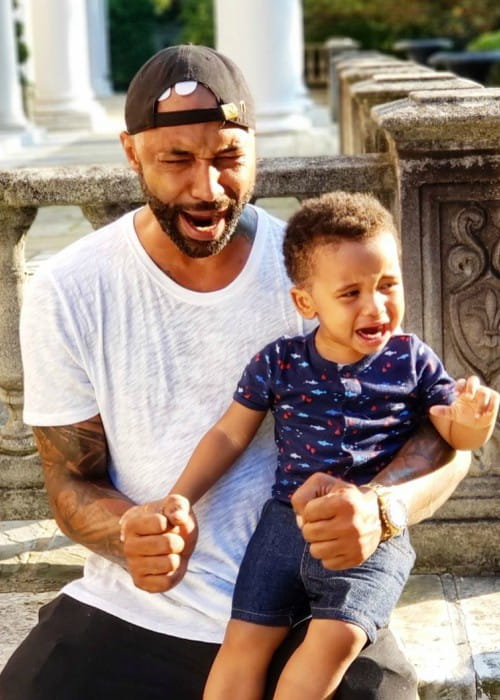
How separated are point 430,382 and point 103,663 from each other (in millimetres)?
903

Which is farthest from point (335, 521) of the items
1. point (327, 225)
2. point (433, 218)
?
point (433, 218)

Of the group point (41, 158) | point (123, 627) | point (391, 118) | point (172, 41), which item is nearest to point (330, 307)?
point (123, 627)

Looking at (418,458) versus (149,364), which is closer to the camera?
(418,458)

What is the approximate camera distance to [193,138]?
274 centimetres

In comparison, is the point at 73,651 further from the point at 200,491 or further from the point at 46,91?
the point at 46,91

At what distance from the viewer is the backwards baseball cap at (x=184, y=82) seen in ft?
8.98

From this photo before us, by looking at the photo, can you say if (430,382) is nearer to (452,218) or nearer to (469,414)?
(469,414)

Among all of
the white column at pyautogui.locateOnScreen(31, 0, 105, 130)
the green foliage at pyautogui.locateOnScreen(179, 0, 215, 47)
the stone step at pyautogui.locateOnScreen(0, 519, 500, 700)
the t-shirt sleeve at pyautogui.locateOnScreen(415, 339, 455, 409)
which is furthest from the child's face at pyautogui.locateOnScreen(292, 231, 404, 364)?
the green foliage at pyautogui.locateOnScreen(179, 0, 215, 47)

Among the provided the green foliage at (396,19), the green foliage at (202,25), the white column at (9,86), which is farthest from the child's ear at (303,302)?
the green foliage at (396,19)

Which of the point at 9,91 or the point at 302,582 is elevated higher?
the point at 302,582

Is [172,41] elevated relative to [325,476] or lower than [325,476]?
lower

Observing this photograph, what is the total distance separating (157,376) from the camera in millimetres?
2902

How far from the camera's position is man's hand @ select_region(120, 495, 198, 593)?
2.52 meters

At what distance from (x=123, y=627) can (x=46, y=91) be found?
16.8 meters
